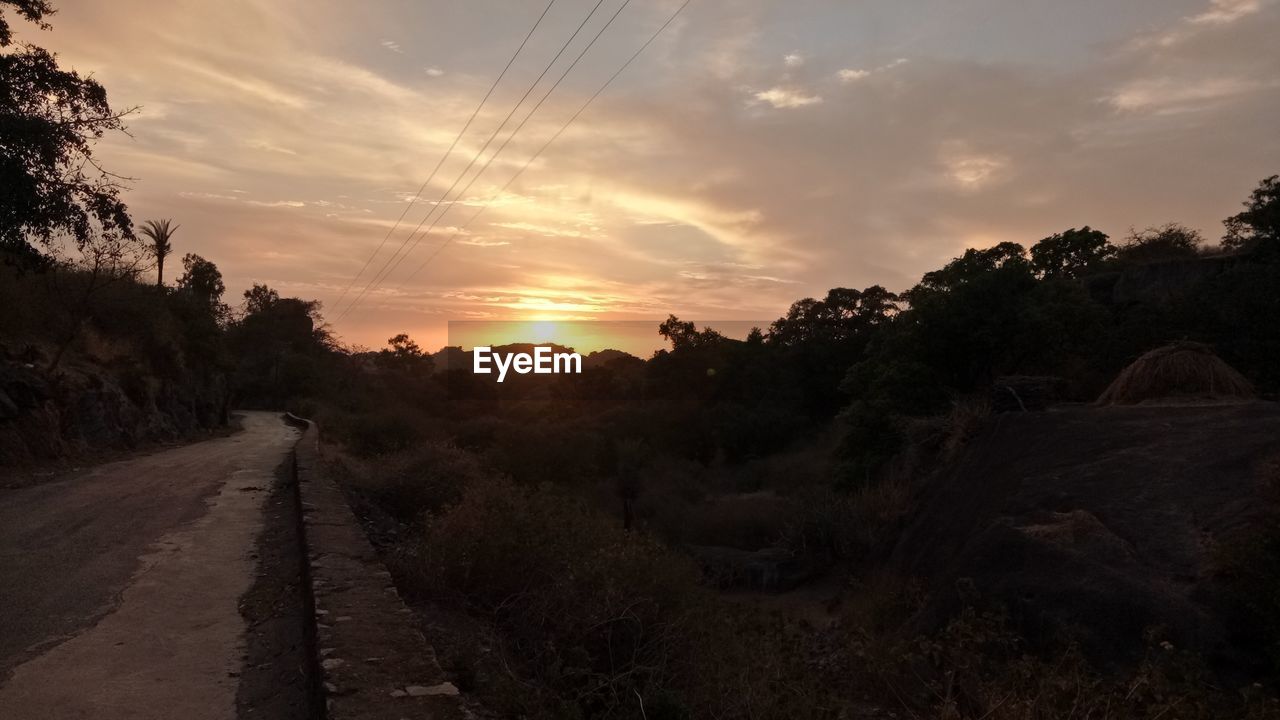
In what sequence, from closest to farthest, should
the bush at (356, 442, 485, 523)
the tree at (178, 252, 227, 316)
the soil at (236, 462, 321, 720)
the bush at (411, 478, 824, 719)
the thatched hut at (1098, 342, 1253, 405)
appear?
the soil at (236, 462, 321, 720) < the bush at (411, 478, 824, 719) < the bush at (356, 442, 485, 523) < the thatched hut at (1098, 342, 1253, 405) < the tree at (178, 252, 227, 316)

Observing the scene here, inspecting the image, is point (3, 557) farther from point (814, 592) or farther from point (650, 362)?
point (650, 362)

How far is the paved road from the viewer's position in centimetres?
412

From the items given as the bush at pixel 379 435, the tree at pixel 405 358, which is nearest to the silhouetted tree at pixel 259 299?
the tree at pixel 405 358

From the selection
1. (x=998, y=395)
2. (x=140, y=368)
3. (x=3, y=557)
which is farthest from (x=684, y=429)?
(x=3, y=557)

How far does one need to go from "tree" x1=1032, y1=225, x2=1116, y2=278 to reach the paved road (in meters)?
39.4

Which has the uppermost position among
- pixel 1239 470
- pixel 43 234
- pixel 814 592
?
pixel 43 234

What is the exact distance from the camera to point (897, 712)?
724 centimetres

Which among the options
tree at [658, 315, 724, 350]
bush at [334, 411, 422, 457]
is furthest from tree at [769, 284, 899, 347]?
bush at [334, 411, 422, 457]

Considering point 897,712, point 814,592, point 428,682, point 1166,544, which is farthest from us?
point 814,592

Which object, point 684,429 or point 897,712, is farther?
point 684,429

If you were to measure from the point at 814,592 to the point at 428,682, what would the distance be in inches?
587

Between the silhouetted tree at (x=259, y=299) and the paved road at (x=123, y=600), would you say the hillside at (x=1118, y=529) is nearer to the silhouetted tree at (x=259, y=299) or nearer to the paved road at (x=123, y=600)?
the paved road at (x=123, y=600)

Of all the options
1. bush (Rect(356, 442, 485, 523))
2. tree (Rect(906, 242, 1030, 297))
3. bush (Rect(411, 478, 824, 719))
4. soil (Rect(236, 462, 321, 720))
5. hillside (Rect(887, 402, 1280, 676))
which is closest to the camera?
soil (Rect(236, 462, 321, 720))

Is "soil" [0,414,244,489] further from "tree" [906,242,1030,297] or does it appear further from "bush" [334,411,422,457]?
"tree" [906,242,1030,297]
